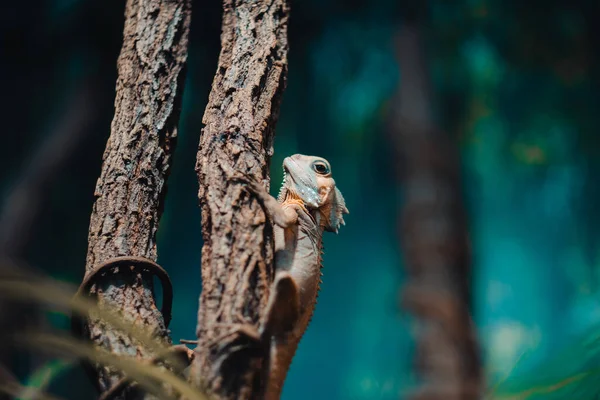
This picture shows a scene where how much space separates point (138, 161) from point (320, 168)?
1001mm

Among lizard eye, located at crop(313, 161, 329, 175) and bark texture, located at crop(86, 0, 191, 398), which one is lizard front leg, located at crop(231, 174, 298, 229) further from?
lizard eye, located at crop(313, 161, 329, 175)

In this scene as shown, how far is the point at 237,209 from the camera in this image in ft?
6.68

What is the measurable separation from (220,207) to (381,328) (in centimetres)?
343

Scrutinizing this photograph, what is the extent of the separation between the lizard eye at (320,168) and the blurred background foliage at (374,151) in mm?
2322

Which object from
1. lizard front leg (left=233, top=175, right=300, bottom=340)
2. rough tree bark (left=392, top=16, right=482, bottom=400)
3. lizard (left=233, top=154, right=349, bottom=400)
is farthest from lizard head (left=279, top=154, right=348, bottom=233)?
rough tree bark (left=392, top=16, right=482, bottom=400)

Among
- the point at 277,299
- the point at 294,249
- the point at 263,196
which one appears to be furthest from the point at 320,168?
the point at 277,299

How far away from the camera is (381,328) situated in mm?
5094

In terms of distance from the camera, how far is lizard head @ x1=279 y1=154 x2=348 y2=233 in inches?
114

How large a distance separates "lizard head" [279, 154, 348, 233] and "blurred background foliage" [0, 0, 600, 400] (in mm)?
2190

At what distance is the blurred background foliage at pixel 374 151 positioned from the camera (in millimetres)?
5012

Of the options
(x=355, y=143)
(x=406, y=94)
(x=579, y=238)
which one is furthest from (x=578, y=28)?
(x=406, y=94)

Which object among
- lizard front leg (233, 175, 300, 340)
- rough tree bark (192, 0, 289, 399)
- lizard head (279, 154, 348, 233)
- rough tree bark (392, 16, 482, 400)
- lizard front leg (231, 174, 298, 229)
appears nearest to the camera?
rough tree bark (392, 16, 482, 400)

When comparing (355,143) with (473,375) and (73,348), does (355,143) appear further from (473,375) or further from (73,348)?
(73,348)

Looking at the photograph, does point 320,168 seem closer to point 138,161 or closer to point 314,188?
point 314,188
